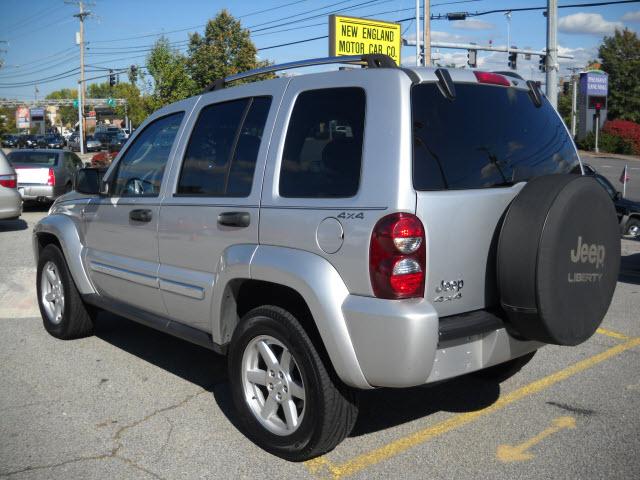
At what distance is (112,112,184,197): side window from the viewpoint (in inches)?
188

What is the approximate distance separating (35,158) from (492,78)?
15558 mm

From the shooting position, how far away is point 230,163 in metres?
4.16

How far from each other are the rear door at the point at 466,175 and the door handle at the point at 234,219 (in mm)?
1059

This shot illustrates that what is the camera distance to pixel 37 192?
53.4 feet

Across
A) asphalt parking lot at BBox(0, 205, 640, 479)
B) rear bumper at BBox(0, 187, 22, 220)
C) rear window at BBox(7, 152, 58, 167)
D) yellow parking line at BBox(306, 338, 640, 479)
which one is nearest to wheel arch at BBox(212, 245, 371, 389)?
yellow parking line at BBox(306, 338, 640, 479)

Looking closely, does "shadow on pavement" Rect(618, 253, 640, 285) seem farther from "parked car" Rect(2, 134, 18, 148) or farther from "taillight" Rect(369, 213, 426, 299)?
"parked car" Rect(2, 134, 18, 148)

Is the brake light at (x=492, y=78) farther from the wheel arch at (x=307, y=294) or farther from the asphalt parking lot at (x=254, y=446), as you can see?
the asphalt parking lot at (x=254, y=446)

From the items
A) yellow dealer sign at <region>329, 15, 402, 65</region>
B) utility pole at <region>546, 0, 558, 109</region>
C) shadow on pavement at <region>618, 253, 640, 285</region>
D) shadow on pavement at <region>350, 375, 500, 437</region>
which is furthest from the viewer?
yellow dealer sign at <region>329, 15, 402, 65</region>

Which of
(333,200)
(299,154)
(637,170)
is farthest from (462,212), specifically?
(637,170)

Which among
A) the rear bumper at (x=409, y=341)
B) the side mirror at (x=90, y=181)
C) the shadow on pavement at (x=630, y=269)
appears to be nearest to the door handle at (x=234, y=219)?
the rear bumper at (x=409, y=341)

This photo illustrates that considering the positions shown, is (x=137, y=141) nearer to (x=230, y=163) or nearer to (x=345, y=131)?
(x=230, y=163)

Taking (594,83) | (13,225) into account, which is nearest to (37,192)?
(13,225)

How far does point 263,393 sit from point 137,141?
2266 mm

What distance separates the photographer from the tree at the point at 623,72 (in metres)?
58.5
